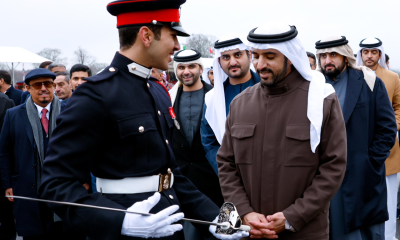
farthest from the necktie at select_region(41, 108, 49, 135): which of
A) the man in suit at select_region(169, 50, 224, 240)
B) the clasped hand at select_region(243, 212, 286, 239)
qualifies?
→ the clasped hand at select_region(243, 212, 286, 239)

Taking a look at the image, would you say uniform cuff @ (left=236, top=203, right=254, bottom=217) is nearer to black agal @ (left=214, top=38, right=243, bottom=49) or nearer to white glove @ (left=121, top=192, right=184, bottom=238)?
white glove @ (left=121, top=192, right=184, bottom=238)

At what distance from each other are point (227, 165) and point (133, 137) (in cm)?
120

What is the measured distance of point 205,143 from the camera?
442cm

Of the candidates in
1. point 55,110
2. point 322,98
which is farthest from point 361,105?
point 55,110

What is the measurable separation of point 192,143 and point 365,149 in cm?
173

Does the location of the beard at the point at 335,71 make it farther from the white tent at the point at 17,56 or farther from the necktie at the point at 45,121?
the white tent at the point at 17,56

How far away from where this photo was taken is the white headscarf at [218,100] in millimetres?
4238

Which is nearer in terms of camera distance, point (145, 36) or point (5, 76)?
point (145, 36)

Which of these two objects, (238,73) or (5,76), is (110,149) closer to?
(238,73)

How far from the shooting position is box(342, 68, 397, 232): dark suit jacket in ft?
14.1

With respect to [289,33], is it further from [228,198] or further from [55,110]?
[55,110]

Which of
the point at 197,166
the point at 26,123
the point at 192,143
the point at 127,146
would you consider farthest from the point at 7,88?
the point at 127,146

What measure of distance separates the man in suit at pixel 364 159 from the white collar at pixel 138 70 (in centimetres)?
256

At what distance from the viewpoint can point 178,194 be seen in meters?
2.54
